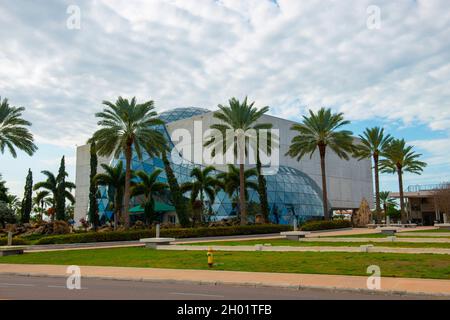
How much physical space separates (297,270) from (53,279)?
8.17 metres

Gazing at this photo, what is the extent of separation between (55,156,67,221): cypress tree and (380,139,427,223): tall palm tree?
127 ft

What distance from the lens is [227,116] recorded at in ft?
135

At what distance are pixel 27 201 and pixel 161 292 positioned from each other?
53.7m

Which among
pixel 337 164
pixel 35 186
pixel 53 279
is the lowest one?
pixel 53 279

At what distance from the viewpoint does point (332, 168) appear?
73.1 meters

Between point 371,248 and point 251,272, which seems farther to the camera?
point 371,248

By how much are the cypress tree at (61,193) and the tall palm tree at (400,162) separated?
3886 cm

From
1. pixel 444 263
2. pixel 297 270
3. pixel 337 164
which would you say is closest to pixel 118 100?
pixel 297 270

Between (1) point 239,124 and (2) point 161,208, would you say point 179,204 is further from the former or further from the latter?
(2) point 161,208

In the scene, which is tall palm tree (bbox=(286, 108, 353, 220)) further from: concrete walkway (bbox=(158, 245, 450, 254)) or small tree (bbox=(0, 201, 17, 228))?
small tree (bbox=(0, 201, 17, 228))

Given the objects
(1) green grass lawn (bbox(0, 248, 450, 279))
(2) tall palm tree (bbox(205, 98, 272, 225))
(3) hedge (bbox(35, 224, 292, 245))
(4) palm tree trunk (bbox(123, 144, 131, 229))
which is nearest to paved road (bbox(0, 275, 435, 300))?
(1) green grass lawn (bbox(0, 248, 450, 279))

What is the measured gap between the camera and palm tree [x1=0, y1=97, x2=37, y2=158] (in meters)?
37.9

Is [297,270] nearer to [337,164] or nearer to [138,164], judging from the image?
[138,164]

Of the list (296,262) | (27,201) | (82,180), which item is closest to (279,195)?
(27,201)
